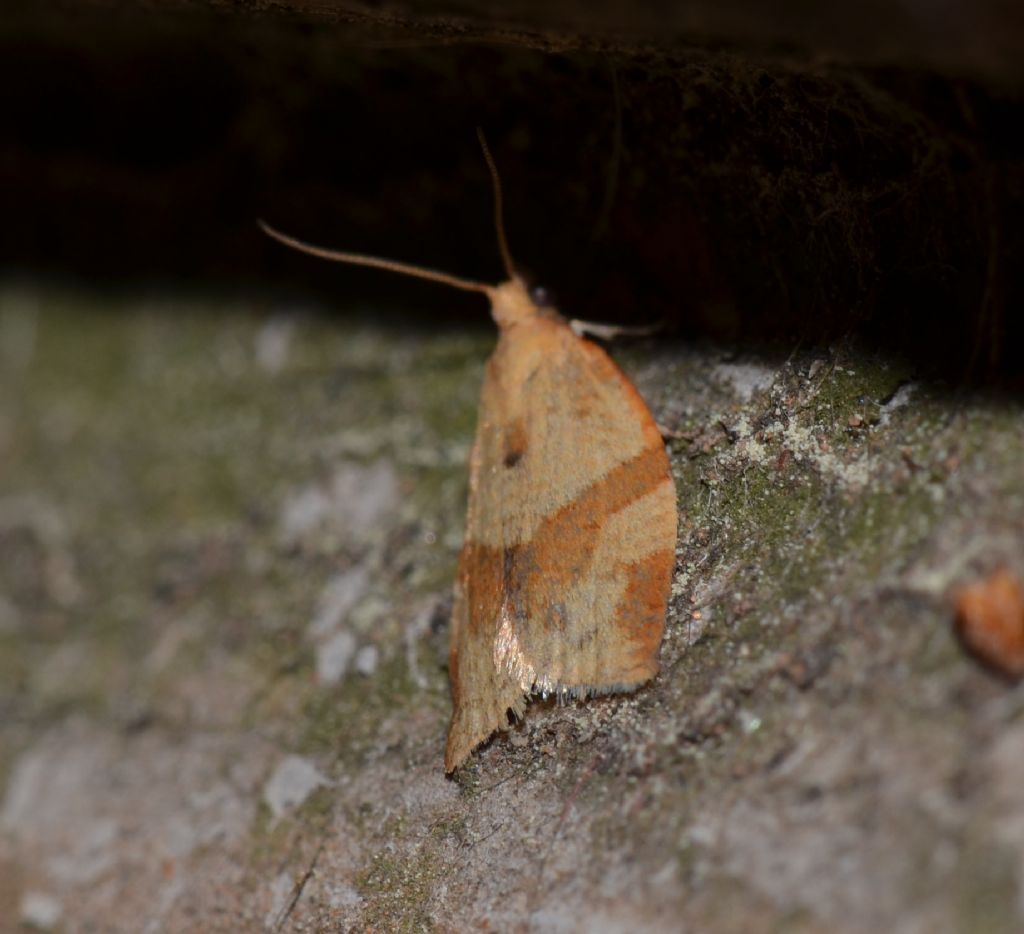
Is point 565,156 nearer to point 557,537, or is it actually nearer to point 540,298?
point 540,298

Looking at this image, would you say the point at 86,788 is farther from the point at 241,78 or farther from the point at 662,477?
the point at 241,78

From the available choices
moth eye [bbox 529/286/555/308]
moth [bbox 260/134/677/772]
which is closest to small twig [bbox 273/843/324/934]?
moth [bbox 260/134/677/772]

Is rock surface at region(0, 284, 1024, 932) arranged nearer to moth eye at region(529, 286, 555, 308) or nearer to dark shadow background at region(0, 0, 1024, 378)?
dark shadow background at region(0, 0, 1024, 378)

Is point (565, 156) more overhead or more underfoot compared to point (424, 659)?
more overhead

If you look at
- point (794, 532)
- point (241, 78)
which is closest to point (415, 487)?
point (794, 532)

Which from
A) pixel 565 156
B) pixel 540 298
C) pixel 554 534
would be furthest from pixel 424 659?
pixel 565 156
